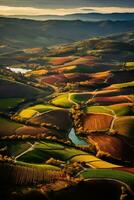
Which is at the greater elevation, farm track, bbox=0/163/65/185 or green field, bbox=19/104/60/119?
farm track, bbox=0/163/65/185

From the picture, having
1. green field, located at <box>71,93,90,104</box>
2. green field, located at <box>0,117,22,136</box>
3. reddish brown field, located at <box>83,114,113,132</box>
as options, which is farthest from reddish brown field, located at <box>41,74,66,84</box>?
green field, located at <box>0,117,22,136</box>

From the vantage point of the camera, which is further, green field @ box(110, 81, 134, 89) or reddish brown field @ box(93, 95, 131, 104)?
green field @ box(110, 81, 134, 89)

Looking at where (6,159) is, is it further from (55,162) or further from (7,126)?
(7,126)

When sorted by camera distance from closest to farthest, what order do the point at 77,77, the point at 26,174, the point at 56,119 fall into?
the point at 26,174 < the point at 56,119 < the point at 77,77

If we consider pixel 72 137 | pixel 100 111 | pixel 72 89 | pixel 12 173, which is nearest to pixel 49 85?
pixel 72 89

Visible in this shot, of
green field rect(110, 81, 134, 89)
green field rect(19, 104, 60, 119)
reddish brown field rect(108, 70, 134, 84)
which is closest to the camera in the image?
green field rect(19, 104, 60, 119)

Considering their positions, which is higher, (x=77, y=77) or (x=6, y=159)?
(x=77, y=77)

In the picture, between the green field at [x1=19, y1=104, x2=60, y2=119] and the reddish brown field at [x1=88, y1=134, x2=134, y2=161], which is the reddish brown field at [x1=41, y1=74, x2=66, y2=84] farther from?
the reddish brown field at [x1=88, y1=134, x2=134, y2=161]

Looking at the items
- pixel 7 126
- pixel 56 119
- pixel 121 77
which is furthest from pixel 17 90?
pixel 7 126

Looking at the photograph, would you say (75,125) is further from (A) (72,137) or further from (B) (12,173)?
(B) (12,173)
